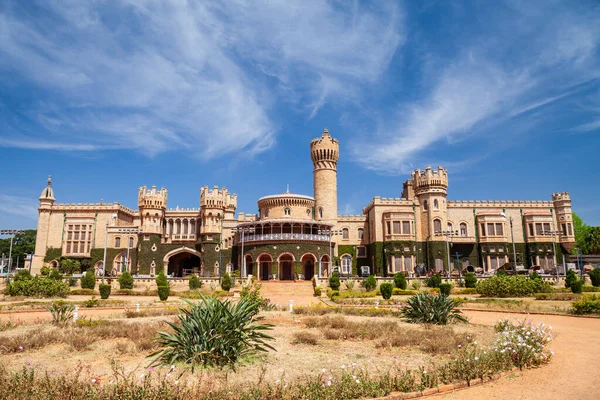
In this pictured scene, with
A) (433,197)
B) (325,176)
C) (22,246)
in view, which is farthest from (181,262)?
(22,246)

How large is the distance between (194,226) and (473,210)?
35753mm

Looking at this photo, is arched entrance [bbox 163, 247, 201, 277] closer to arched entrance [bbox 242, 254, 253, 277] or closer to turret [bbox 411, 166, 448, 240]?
arched entrance [bbox 242, 254, 253, 277]

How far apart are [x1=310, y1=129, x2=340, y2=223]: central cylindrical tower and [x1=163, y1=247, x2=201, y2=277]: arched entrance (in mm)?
16635

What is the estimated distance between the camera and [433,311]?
603 inches

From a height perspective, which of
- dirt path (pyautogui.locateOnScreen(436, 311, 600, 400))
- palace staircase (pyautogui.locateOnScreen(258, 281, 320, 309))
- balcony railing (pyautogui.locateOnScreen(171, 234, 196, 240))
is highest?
balcony railing (pyautogui.locateOnScreen(171, 234, 196, 240))

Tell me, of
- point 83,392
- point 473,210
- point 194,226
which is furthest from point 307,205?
point 83,392

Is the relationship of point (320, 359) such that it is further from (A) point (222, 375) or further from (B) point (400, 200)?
(B) point (400, 200)

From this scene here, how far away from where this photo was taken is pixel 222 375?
8.55 m

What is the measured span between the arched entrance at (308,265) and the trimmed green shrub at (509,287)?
21.2 meters

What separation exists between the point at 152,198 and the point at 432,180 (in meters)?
34.5

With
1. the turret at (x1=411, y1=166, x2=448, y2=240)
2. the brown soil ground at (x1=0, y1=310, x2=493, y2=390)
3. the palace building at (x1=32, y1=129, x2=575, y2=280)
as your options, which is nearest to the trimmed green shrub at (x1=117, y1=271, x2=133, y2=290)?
the palace building at (x1=32, y1=129, x2=575, y2=280)

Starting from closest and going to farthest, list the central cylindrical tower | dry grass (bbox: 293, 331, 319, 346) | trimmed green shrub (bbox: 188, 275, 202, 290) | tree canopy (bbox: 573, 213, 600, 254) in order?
dry grass (bbox: 293, 331, 319, 346), trimmed green shrub (bbox: 188, 275, 202, 290), the central cylindrical tower, tree canopy (bbox: 573, 213, 600, 254)

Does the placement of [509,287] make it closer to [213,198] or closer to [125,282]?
[125,282]

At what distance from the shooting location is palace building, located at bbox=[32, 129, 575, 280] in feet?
162
